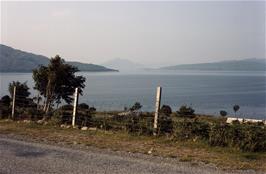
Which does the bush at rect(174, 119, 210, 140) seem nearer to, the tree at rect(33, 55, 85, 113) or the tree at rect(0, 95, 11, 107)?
the tree at rect(0, 95, 11, 107)

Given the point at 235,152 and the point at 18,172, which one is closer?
the point at 18,172

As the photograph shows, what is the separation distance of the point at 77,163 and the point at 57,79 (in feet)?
97.8

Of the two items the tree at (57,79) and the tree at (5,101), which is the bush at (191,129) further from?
the tree at (57,79)

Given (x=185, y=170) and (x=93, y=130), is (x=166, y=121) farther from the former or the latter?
(x=185, y=170)

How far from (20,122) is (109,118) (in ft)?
13.8

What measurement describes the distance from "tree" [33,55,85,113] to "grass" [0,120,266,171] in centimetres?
2107

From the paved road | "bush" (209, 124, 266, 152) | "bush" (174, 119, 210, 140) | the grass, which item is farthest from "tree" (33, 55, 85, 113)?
the paved road

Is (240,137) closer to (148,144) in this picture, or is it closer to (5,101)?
(148,144)

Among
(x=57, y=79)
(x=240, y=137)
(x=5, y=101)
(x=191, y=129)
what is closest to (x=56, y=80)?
(x=57, y=79)

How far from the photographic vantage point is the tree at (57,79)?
127 feet

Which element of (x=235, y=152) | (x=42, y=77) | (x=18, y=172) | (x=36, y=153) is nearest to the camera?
(x=18, y=172)

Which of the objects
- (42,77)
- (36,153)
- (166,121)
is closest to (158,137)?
(166,121)

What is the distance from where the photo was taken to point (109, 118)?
17578mm

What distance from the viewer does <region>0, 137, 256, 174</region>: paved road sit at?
912cm
